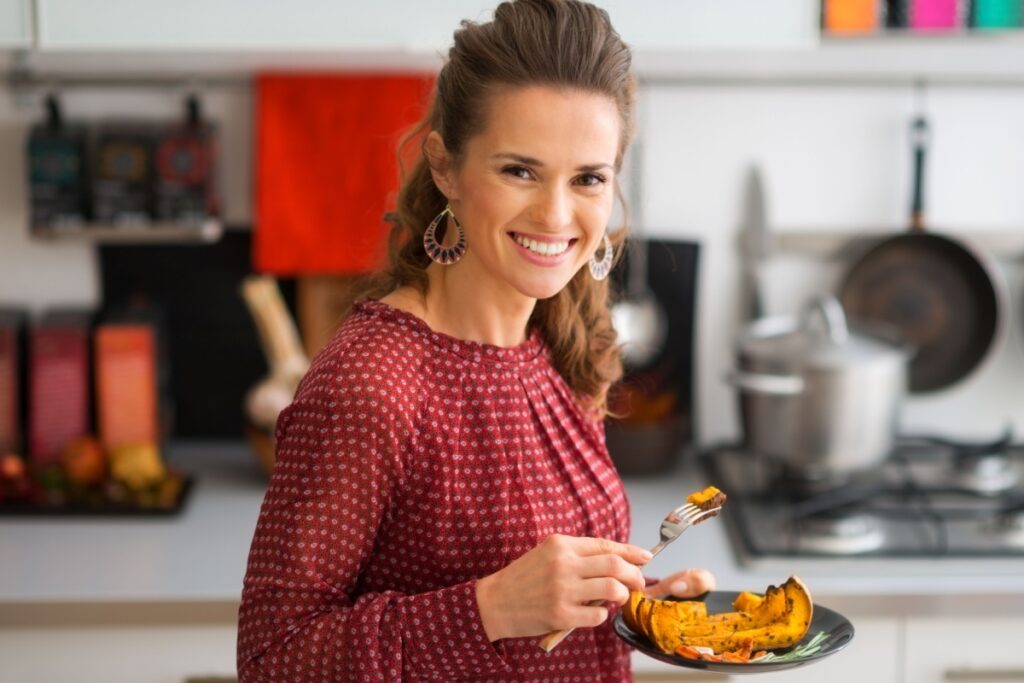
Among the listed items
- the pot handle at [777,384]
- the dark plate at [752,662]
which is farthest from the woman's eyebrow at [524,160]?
the pot handle at [777,384]

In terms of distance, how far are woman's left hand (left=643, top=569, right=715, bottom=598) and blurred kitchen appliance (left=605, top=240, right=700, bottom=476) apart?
32.6 inches

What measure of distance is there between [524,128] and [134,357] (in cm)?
127

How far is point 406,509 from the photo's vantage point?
116cm

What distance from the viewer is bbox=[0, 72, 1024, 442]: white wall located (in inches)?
90.8

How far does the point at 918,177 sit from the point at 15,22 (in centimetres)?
142

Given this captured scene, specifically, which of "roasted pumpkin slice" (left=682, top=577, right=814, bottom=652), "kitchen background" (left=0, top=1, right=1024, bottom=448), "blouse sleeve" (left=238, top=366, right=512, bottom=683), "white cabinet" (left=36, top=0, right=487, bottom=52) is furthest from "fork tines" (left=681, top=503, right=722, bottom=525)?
"kitchen background" (left=0, top=1, right=1024, bottom=448)

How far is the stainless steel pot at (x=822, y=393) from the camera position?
200 cm

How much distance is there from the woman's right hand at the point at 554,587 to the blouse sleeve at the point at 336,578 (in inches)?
0.8

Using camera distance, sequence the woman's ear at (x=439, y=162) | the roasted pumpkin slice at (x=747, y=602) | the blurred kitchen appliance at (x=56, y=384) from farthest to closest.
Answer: the blurred kitchen appliance at (x=56, y=384) → the roasted pumpkin slice at (x=747, y=602) → the woman's ear at (x=439, y=162)

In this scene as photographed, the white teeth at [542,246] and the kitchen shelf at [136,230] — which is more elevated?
the white teeth at [542,246]

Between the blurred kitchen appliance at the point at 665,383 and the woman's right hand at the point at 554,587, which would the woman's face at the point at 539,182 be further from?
the blurred kitchen appliance at the point at 665,383

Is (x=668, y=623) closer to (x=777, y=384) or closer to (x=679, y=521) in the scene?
(x=679, y=521)

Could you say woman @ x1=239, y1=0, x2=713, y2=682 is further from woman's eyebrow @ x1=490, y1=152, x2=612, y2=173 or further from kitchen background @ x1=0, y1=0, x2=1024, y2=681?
kitchen background @ x1=0, y1=0, x2=1024, y2=681

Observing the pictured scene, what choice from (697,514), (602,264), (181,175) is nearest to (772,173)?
(181,175)
